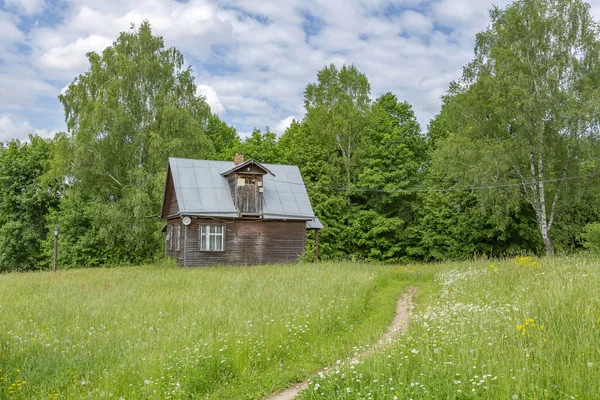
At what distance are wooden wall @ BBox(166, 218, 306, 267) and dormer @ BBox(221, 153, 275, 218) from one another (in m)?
0.70

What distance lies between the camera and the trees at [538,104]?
23.1 meters

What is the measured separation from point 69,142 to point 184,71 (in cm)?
914

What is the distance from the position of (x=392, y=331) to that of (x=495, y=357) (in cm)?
345

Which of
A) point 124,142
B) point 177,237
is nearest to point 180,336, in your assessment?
point 177,237

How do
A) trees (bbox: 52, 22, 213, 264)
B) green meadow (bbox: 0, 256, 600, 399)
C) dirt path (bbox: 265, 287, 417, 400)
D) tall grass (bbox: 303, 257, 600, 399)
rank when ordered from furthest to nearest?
trees (bbox: 52, 22, 213, 264)
dirt path (bbox: 265, 287, 417, 400)
green meadow (bbox: 0, 256, 600, 399)
tall grass (bbox: 303, 257, 600, 399)

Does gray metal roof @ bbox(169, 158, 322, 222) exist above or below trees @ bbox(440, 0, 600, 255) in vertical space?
below

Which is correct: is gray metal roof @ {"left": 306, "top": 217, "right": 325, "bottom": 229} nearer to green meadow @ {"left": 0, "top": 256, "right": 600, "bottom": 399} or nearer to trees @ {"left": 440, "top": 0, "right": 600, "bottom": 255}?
trees @ {"left": 440, "top": 0, "right": 600, "bottom": 255}

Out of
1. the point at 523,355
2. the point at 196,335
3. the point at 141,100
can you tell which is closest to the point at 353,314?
the point at 196,335

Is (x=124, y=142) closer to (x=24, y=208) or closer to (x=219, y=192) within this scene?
(x=219, y=192)

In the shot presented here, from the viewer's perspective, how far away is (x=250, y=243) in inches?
1011

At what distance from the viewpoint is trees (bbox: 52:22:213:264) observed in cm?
3044


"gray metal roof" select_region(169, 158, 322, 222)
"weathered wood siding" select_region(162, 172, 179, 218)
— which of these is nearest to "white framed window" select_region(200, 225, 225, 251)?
"gray metal roof" select_region(169, 158, 322, 222)

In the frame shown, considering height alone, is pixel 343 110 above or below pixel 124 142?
above

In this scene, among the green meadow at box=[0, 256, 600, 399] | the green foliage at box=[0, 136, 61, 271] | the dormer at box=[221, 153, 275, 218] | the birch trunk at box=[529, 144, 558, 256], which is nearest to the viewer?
Answer: the green meadow at box=[0, 256, 600, 399]
